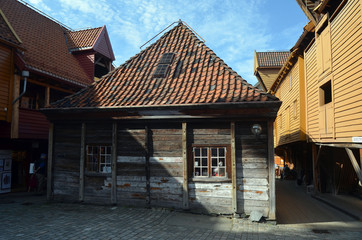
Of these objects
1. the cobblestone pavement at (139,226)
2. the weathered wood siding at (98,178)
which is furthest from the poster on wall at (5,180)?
the weathered wood siding at (98,178)

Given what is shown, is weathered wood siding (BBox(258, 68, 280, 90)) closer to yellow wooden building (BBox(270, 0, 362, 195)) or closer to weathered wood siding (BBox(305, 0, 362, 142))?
yellow wooden building (BBox(270, 0, 362, 195))

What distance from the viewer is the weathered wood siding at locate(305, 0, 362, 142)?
7688mm

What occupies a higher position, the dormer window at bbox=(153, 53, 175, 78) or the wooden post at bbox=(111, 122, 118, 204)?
the dormer window at bbox=(153, 53, 175, 78)

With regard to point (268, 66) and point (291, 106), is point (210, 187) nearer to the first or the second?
point (291, 106)

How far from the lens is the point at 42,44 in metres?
13.9

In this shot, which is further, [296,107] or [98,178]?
[296,107]

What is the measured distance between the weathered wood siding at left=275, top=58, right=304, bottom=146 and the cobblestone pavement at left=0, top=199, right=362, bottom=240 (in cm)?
753

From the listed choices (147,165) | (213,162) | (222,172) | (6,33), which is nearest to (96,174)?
(147,165)

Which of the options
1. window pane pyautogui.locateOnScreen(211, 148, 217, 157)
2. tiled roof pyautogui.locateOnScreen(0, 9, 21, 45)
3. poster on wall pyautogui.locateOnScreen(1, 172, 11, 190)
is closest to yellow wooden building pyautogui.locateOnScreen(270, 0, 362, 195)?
window pane pyautogui.locateOnScreen(211, 148, 217, 157)

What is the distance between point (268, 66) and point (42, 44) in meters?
17.5

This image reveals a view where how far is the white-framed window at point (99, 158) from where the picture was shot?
346 inches

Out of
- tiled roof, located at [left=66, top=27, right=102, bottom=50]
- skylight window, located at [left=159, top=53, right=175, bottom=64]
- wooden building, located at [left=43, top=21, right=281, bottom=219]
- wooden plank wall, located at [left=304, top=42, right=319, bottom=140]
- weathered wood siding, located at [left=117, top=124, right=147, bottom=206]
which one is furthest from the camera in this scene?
tiled roof, located at [left=66, top=27, right=102, bottom=50]

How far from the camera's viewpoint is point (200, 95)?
8031mm

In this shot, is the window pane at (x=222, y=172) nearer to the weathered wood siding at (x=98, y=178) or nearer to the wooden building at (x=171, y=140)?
the wooden building at (x=171, y=140)
